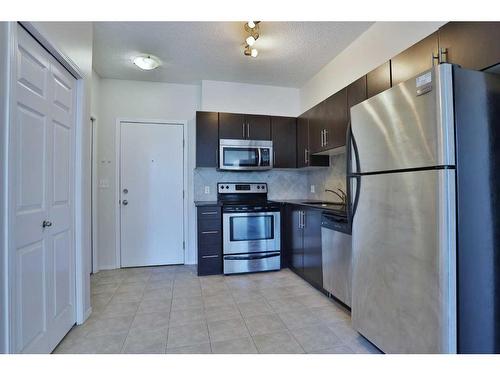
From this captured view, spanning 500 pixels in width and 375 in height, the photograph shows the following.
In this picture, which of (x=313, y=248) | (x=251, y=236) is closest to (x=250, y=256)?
(x=251, y=236)

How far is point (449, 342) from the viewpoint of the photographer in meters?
1.23

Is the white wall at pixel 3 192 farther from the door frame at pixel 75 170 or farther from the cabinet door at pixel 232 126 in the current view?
the cabinet door at pixel 232 126

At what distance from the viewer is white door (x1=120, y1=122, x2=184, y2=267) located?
3.63 metres

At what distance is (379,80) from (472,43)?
0.68m

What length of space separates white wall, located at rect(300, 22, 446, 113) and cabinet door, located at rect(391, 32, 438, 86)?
0.33m

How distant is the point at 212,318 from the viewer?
7.23ft

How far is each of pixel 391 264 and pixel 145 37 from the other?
9.67ft

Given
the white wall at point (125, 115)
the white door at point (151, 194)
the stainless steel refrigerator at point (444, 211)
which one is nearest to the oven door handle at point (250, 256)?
the white wall at point (125, 115)

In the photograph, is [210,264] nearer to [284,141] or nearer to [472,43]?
[284,141]

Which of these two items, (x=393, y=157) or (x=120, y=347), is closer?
(x=393, y=157)

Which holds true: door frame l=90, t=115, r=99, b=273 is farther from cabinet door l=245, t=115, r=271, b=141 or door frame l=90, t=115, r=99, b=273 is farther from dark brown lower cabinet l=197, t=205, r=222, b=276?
cabinet door l=245, t=115, r=271, b=141

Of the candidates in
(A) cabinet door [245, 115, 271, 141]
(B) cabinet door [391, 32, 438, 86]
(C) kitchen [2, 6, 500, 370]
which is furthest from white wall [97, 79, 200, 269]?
(B) cabinet door [391, 32, 438, 86]
